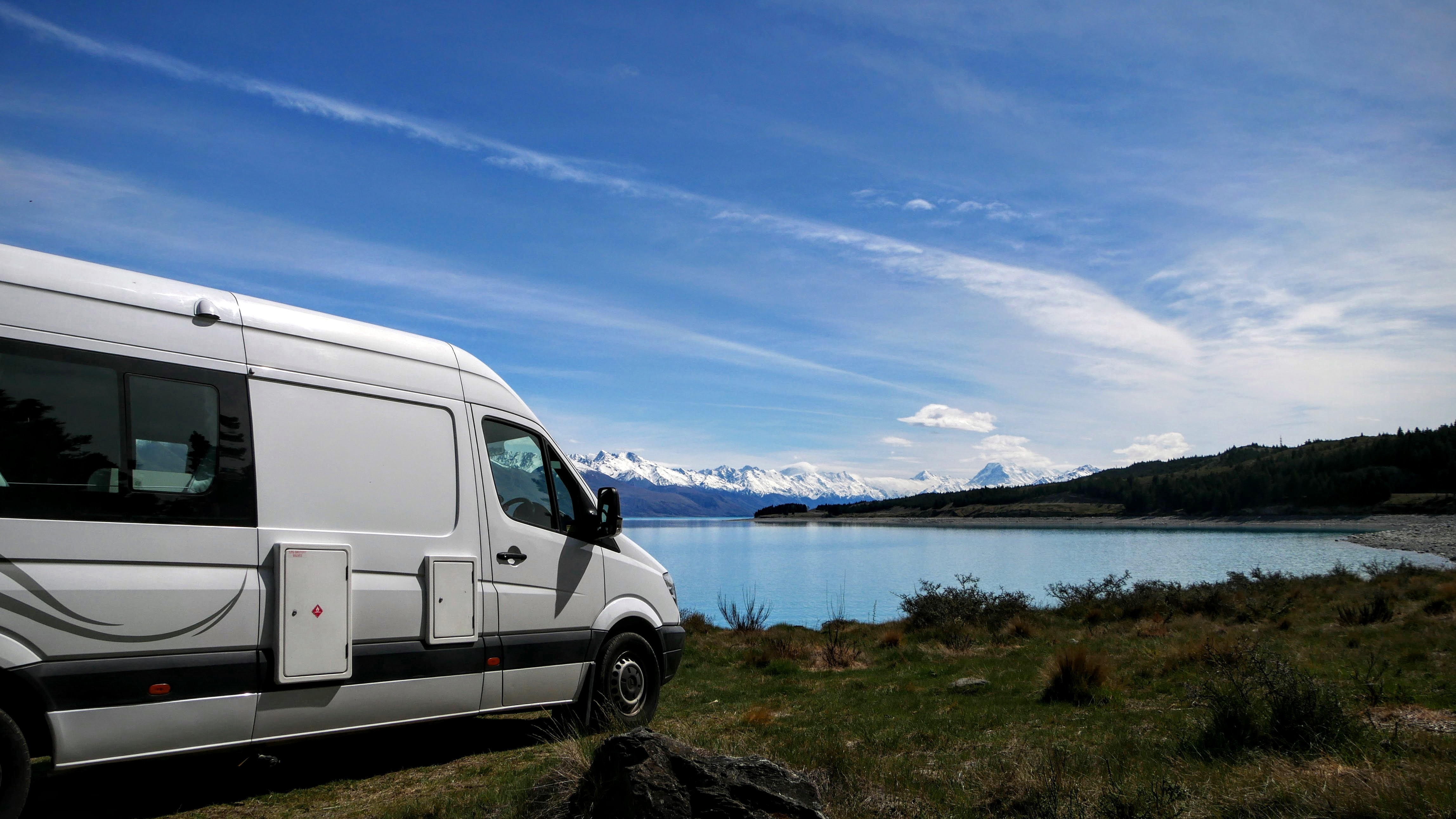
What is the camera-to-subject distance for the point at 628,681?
7.41m

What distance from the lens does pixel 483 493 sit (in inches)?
252

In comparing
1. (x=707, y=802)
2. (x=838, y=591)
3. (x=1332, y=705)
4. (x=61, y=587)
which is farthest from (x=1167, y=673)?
(x=838, y=591)

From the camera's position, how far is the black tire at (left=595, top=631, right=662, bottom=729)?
7.09 metres

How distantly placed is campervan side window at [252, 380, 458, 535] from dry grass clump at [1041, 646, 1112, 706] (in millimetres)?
7051

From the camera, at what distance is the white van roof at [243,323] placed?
4.39 meters

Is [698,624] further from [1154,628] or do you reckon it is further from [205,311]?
[205,311]

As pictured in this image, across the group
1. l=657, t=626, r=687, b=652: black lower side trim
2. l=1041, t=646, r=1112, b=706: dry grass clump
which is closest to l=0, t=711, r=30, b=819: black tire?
l=657, t=626, r=687, b=652: black lower side trim

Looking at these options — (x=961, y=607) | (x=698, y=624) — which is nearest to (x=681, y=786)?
(x=698, y=624)

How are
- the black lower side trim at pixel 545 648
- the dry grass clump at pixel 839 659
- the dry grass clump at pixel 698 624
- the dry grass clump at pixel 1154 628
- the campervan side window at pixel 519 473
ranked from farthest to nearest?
the dry grass clump at pixel 698 624 → the dry grass clump at pixel 1154 628 → the dry grass clump at pixel 839 659 → the campervan side window at pixel 519 473 → the black lower side trim at pixel 545 648

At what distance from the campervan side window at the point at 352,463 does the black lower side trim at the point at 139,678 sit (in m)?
0.86

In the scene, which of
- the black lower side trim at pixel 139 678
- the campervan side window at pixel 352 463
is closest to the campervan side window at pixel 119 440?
the campervan side window at pixel 352 463

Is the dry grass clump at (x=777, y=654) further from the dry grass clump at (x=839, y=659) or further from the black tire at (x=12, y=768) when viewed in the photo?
the black tire at (x=12, y=768)

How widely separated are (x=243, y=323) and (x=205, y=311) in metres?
0.24

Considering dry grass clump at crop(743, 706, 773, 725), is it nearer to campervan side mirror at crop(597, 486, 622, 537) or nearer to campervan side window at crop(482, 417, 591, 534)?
campervan side mirror at crop(597, 486, 622, 537)
